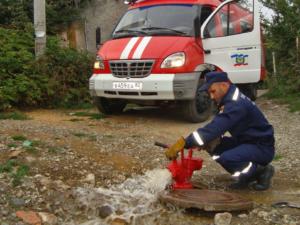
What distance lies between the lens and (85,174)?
5.61 meters

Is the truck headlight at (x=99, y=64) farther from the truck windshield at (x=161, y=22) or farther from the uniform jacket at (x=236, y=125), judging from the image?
the uniform jacket at (x=236, y=125)

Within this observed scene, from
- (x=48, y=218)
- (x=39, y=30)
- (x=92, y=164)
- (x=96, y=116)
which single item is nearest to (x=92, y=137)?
(x=92, y=164)

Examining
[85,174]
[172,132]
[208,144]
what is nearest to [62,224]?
[85,174]

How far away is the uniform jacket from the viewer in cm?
496

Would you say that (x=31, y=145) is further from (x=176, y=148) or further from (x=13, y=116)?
(x=13, y=116)

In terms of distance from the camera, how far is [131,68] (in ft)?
28.5

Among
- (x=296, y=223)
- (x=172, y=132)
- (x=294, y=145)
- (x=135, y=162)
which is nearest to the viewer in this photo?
(x=296, y=223)

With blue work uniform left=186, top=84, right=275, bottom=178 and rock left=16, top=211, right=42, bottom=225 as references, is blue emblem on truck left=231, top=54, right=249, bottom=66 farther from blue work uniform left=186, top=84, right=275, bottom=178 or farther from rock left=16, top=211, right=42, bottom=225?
rock left=16, top=211, right=42, bottom=225

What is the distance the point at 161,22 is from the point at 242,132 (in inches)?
171

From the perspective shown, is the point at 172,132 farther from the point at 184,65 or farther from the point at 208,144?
the point at 208,144

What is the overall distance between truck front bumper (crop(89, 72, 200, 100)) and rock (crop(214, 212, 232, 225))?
4.09 m

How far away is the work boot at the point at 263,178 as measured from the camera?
546cm

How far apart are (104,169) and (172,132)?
274 centimetres

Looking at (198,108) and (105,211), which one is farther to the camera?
(198,108)
